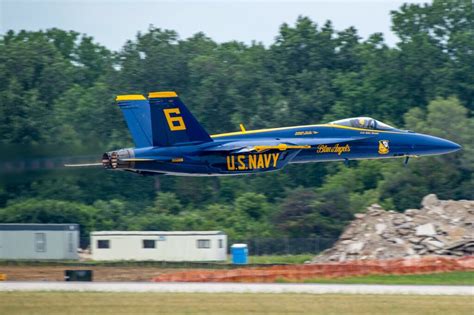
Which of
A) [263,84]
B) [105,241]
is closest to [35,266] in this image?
[105,241]

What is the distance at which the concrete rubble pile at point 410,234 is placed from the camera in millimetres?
44969

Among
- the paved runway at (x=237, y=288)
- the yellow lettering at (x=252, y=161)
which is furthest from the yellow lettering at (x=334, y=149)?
the paved runway at (x=237, y=288)

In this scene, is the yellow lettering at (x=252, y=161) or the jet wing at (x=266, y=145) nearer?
the jet wing at (x=266, y=145)

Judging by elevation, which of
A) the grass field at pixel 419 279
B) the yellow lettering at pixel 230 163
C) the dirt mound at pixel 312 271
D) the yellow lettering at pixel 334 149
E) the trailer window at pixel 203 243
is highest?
the yellow lettering at pixel 334 149

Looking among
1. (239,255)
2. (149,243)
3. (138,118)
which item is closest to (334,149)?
(138,118)

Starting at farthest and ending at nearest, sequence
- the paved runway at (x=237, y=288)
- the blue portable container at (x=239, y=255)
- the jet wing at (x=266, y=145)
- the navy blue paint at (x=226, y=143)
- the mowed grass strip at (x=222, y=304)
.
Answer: the blue portable container at (x=239, y=255)
the jet wing at (x=266, y=145)
the navy blue paint at (x=226, y=143)
the paved runway at (x=237, y=288)
the mowed grass strip at (x=222, y=304)

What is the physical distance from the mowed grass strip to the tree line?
2538 centimetres

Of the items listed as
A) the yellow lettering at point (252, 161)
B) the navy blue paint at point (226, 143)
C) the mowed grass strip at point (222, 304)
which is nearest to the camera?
the mowed grass strip at point (222, 304)

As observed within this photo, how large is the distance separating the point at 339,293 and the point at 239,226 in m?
28.5

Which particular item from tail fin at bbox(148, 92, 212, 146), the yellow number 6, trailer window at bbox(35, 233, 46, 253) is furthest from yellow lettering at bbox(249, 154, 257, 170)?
trailer window at bbox(35, 233, 46, 253)

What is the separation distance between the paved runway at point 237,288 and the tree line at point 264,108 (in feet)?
71.2

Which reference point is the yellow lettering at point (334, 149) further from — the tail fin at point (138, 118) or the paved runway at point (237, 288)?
the paved runway at point (237, 288)

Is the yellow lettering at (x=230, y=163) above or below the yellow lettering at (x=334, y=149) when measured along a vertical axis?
below

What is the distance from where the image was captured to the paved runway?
31.9 metres
